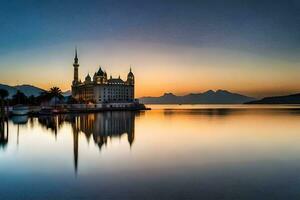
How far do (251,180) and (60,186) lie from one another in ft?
27.3

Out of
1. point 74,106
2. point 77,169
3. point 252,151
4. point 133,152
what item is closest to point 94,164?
point 77,169

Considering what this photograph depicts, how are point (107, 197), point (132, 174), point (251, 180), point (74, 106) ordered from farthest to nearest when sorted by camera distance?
point (74, 106)
point (132, 174)
point (251, 180)
point (107, 197)

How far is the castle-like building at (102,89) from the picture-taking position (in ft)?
523

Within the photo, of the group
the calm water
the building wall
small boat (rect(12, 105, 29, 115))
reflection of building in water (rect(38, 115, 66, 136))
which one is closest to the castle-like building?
the building wall

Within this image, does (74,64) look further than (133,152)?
Yes

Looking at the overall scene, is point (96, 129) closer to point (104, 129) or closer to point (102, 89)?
point (104, 129)

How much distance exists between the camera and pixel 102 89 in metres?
160

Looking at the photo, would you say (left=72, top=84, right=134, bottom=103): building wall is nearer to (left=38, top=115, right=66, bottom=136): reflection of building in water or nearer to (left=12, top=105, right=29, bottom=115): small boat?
(left=12, top=105, right=29, bottom=115): small boat

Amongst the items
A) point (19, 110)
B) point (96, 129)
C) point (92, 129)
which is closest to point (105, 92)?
point (19, 110)

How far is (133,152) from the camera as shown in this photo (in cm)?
2325

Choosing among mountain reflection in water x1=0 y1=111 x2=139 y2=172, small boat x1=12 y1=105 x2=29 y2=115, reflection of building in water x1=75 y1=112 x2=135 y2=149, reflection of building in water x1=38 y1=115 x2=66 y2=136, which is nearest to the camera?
mountain reflection in water x1=0 y1=111 x2=139 y2=172

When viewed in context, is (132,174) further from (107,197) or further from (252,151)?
(252,151)

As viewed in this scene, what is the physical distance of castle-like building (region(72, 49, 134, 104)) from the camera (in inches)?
6280

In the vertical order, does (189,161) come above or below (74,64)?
below
